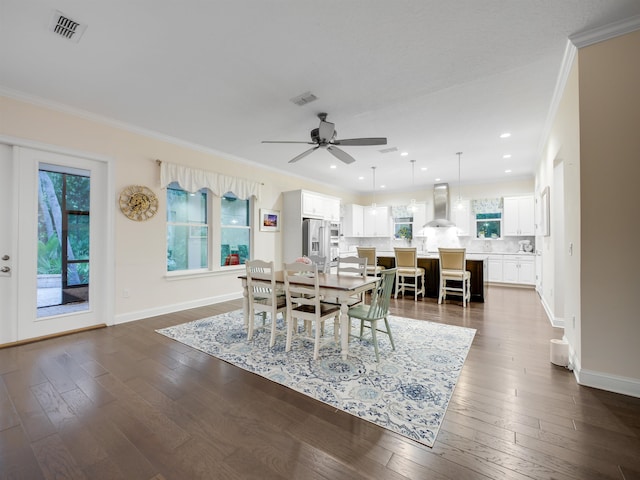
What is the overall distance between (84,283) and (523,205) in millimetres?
8921

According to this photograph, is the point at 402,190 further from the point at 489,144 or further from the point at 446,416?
the point at 446,416

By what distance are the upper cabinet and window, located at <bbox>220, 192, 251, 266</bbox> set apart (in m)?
1.25

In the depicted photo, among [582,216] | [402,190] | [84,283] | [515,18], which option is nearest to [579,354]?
[582,216]

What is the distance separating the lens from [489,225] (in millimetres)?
7523

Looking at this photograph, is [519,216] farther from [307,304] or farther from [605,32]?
[307,304]

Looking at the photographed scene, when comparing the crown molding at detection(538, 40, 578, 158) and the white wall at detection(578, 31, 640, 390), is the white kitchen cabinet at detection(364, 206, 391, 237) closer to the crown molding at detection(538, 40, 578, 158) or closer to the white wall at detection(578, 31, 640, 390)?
the crown molding at detection(538, 40, 578, 158)

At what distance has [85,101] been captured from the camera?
330 centimetres

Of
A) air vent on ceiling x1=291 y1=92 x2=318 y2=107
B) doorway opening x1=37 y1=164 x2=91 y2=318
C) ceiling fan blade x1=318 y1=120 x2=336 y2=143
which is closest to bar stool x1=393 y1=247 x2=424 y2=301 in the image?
ceiling fan blade x1=318 y1=120 x2=336 y2=143

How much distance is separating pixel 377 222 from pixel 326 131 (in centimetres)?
600

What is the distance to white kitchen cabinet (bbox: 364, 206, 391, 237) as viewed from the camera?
8930 millimetres

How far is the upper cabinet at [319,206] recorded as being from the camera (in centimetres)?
636

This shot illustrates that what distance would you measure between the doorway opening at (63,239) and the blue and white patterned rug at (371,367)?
139 cm

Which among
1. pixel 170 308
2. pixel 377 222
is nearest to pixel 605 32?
pixel 170 308

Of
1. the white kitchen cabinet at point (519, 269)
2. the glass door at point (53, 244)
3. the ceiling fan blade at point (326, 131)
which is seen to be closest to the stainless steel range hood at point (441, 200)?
the white kitchen cabinet at point (519, 269)
